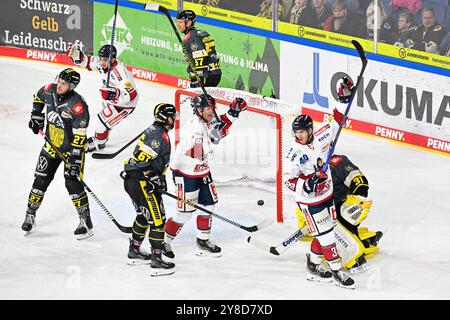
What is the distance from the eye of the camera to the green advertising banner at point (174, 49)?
14.8 metres

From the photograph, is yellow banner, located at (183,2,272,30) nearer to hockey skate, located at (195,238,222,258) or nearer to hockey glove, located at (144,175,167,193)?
hockey skate, located at (195,238,222,258)

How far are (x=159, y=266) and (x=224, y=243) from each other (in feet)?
3.22

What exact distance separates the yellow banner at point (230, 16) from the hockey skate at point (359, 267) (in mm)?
5169

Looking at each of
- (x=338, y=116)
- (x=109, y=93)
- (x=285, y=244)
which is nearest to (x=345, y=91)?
(x=338, y=116)

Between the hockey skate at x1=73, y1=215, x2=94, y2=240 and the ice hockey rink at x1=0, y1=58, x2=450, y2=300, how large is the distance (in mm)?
82

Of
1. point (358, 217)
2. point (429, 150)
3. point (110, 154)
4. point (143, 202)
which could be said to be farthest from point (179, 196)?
point (429, 150)

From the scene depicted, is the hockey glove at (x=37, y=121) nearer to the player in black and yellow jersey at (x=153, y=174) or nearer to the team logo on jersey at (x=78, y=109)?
the team logo on jersey at (x=78, y=109)

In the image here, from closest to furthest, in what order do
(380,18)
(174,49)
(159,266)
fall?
(159,266)
(380,18)
(174,49)

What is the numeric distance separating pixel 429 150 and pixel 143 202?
4548 millimetres

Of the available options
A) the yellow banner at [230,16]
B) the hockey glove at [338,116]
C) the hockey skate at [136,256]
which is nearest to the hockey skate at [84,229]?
the hockey skate at [136,256]

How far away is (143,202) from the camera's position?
9.93m

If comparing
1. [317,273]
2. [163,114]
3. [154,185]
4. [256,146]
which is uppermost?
[163,114]

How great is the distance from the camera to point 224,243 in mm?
10891

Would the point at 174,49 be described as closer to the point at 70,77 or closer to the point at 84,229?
the point at 70,77
